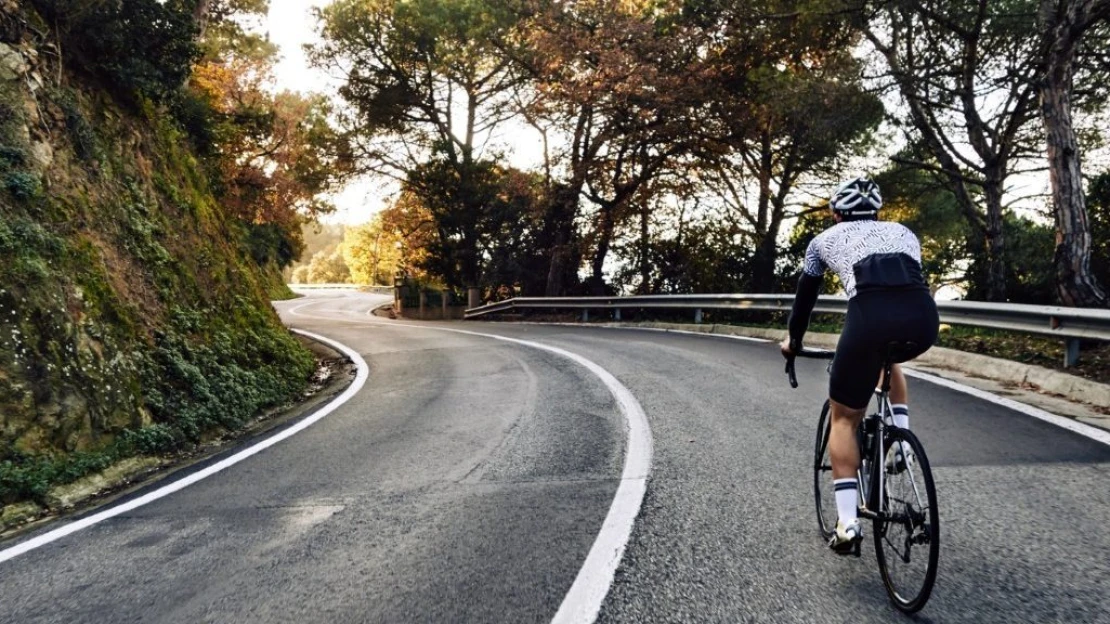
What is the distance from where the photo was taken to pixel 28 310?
20.5 ft

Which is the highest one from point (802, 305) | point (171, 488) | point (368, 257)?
point (368, 257)

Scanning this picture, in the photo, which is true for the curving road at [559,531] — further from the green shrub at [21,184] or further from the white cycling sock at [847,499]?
the green shrub at [21,184]

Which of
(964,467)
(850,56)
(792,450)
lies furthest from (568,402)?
(850,56)

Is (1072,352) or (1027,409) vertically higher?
(1072,352)

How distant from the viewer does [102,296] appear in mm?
7418

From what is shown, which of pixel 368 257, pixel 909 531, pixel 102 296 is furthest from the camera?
pixel 368 257

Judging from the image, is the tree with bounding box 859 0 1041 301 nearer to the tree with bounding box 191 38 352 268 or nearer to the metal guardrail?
the metal guardrail

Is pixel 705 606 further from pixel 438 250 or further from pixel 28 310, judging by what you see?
pixel 438 250

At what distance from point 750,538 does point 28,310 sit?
253 inches

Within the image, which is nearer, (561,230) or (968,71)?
(968,71)

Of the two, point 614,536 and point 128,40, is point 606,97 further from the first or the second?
point 614,536

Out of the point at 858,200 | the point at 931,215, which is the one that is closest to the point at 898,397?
the point at 858,200

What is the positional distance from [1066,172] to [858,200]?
9.93 meters

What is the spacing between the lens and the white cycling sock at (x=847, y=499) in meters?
3.21
